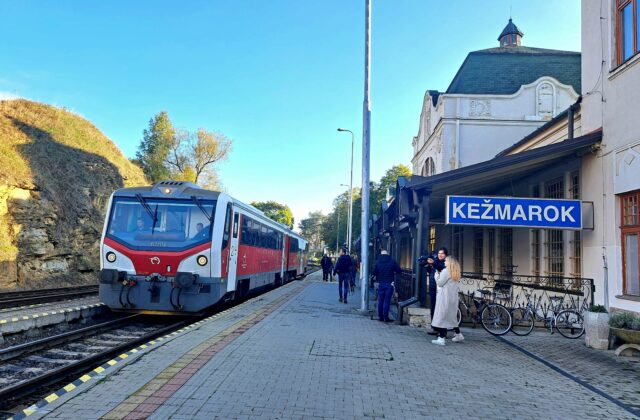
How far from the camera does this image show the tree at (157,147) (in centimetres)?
4756

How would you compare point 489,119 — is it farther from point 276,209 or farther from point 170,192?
point 276,209

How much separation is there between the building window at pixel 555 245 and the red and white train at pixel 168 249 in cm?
789

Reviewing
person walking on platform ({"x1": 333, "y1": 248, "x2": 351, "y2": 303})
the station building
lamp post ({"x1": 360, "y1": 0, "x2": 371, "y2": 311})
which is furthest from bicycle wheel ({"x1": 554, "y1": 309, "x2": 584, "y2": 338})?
person walking on platform ({"x1": 333, "y1": 248, "x2": 351, "y2": 303})

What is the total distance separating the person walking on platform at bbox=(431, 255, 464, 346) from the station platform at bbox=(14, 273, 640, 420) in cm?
29

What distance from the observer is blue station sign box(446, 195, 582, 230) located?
9.52 meters

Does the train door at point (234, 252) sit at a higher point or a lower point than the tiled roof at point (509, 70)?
lower

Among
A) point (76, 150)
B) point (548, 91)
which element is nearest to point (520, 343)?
point (548, 91)

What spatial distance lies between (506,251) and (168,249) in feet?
34.9

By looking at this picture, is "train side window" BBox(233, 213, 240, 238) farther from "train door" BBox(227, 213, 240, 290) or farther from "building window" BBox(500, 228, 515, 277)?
"building window" BBox(500, 228, 515, 277)

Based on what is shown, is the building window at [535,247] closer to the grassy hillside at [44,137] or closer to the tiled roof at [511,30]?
the grassy hillside at [44,137]

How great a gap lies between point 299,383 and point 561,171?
357 inches

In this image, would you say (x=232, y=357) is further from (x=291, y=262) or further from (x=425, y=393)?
(x=291, y=262)

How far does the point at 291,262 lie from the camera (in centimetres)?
2692

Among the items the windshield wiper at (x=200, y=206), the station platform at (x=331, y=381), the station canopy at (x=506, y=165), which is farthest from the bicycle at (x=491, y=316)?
the windshield wiper at (x=200, y=206)
